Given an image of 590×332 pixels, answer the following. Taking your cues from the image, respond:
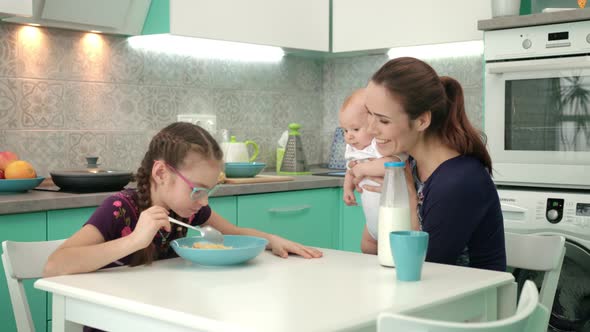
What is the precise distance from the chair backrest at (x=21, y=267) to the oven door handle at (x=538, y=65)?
6.52 feet

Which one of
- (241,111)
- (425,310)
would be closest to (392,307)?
(425,310)

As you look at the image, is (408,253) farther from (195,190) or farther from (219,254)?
(195,190)

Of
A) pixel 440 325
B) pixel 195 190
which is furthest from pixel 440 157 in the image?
pixel 440 325

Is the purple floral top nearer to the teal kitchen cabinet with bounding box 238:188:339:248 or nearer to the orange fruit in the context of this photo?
the orange fruit

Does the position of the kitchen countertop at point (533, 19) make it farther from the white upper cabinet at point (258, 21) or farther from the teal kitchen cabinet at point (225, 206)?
the teal kitchen cabinet at point (225, 206)

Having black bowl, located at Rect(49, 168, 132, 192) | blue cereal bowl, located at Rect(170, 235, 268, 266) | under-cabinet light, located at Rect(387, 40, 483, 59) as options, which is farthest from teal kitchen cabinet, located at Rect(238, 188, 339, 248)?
blue cereal bowl, located at Rect(170, 235, 268, 266)

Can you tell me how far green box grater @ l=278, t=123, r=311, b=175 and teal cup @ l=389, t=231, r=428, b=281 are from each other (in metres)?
2.37

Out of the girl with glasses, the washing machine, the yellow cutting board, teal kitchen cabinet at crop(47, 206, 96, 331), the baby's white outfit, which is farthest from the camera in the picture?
the yellow cutting board

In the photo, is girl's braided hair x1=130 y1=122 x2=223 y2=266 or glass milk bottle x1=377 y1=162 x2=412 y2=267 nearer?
glass milk bottle x1=377 y1=162 x2=412 y2=267

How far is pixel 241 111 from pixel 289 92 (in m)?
0.39

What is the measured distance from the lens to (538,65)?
309 centimetres

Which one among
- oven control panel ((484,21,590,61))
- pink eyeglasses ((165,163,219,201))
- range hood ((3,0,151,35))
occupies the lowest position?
pink eyeglasses ((165,163,219,201))

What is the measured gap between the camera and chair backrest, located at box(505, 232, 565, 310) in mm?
2031

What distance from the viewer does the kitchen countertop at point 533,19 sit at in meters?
2.98
